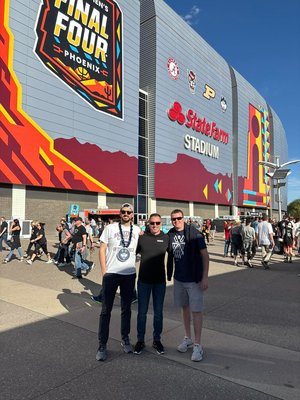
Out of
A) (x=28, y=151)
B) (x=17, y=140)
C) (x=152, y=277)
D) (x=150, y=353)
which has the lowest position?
(x=150, y=353)

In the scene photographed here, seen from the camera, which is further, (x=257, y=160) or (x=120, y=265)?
(x=257, y=160)

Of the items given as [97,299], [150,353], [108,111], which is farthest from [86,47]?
[150,353]

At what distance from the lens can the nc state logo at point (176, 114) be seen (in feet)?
140

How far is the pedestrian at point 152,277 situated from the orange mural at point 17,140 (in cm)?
2262

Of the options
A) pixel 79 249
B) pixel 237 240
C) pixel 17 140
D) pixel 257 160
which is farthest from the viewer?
pixel 257 160

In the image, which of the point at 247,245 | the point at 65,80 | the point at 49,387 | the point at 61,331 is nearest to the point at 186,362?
the point at 49,387

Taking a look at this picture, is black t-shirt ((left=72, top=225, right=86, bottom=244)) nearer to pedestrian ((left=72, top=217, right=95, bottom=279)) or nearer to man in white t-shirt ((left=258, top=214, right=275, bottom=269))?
pedestrian ((left=72, top=217, right=95, bottom=279))

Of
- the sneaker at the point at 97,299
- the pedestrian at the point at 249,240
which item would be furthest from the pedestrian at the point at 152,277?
the pedestrian at the point at 249,240

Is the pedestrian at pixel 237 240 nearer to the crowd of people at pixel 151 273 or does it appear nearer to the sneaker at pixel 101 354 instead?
the crowd of people at pixel 151 273

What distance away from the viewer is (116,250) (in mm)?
4141

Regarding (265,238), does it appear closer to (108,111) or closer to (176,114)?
(108,111)

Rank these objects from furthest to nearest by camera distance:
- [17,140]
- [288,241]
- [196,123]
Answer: [196,123], [17,140], [288,241]

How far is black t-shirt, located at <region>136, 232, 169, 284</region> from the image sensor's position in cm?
418

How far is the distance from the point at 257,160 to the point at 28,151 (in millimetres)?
52217
